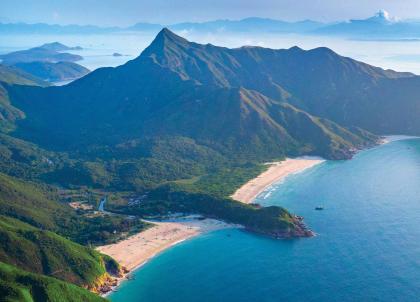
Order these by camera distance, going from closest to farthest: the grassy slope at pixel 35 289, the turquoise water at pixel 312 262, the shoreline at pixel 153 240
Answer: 1. the grassy slope at pixel 35 289
2. the turquoise water at pixel 312 262
3. the shoreline at pixel 153 240

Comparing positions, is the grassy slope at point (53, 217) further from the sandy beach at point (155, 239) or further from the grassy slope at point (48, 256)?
the grassy slope at point (48, 256)

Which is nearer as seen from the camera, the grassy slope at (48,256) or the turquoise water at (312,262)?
the turquoise water at (312,262)

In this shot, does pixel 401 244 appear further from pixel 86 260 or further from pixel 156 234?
pixel 86 260

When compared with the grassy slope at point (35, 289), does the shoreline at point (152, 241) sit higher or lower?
lower

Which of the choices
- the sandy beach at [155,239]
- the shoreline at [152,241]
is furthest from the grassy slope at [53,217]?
the shoreline at [152,241]

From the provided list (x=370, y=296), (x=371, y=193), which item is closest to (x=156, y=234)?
(x=370, y=296)

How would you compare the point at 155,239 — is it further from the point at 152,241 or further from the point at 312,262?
the point at 312,262

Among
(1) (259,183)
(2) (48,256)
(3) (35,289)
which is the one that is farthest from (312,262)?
(1) (259,183)

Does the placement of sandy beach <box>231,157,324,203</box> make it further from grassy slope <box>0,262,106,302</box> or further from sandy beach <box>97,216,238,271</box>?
grassy slope <box>0,262,106,302</box>
